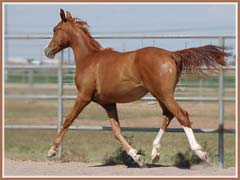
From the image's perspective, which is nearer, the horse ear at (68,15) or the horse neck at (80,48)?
the horse neck at (80,48)

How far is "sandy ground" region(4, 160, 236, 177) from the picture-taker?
859 cm

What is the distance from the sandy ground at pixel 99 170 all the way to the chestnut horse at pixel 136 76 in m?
0.24

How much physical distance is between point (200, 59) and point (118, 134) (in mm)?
1729

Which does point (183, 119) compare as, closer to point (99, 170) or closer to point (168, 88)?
point (168, 88)

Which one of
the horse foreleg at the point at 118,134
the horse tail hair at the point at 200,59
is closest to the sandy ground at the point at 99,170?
the horse foreleg at the point at 118,134

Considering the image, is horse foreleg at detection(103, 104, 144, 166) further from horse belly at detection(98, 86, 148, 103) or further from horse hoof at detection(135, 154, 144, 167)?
horse belly at detection(98, 86, 148, 103)

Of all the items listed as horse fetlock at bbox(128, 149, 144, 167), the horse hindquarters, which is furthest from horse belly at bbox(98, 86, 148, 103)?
horse fetlock at bbox(128, 149, 144, 167)

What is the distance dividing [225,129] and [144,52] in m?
1.89

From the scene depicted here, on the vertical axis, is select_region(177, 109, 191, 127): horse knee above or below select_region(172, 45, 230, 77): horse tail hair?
below

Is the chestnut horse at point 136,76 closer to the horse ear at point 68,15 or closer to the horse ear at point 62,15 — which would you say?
the horse ear at point 62,15

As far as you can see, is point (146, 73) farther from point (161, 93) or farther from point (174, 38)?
point (174, 38)

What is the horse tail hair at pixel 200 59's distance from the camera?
340 inches

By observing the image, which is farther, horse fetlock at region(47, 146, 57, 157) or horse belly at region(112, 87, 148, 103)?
horse fetlock at region(47, 146, 57, 157)

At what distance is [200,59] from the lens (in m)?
8.68
